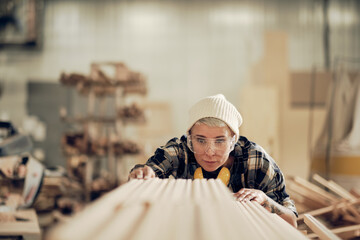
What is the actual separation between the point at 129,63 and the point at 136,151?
3043 mm

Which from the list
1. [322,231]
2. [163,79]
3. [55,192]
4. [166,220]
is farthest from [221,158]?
[163,79]

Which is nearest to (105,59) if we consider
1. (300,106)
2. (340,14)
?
(300,106)

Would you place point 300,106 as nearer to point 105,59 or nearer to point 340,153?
point 340,153

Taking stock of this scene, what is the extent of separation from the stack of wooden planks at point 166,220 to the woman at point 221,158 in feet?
2.02

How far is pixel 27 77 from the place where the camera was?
Result: 844 cm

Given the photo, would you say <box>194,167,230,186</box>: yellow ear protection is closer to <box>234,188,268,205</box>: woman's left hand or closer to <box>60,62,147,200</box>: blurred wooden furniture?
<box>234,188,268,205</box>: woman's left hand

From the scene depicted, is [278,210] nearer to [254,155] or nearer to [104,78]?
[254,155]

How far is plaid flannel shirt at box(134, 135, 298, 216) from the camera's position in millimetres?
1814

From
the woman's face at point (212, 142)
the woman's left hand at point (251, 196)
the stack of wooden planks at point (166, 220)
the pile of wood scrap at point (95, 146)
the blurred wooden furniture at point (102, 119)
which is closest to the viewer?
the stack of wooden planks at point (166, 220)

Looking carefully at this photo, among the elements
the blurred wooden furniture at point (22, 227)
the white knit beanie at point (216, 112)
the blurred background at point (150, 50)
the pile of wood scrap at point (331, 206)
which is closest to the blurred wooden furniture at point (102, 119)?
the blurred background at point (150, 50)

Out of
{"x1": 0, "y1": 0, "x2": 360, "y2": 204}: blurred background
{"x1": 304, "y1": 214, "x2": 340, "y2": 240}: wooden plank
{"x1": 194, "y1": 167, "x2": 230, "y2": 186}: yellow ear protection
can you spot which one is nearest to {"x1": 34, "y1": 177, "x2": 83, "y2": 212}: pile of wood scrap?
{"x1": 0, "y1": 0, "x2": 360, "y2": 204}: blurred background

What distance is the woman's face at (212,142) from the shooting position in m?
1.77

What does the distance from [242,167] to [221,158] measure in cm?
16

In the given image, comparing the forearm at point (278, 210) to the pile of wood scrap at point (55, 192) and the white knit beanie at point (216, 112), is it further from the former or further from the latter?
the pile of wood scrap at point (55, 192)
